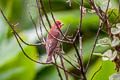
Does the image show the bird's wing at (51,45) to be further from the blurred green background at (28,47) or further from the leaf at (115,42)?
the leaf at (115,42)

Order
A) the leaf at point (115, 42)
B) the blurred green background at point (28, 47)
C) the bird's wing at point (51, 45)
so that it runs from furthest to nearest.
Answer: the blurred green background at point (28, 47) < the bird's wing at point (51, 45) < the leaf at point (115, 42)

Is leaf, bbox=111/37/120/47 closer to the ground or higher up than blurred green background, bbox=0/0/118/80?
higher up

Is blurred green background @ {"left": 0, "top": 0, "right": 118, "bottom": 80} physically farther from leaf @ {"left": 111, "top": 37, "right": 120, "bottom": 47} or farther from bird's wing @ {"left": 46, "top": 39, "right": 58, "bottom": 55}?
leaf @ {"left": 111, "top": 37, "right": 120, "bottom": 47}

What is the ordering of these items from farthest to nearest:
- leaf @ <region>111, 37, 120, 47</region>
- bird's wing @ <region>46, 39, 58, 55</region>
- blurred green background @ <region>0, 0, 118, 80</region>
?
blurred green background @ <region>0, 0, 118, 80</region> < bird's wing @ <region>46, 39, 58, 55</region> < leaf @ <region>111, 37, 120, 47</region>

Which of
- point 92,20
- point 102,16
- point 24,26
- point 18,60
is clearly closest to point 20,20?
point 24,26

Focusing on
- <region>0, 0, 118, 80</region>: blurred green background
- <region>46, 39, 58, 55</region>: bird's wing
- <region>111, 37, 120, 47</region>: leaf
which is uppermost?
<region>111, 37, 120, 47</region>: leaf

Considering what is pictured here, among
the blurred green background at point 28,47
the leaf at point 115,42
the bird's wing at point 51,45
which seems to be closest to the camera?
the leaf at point 115,42

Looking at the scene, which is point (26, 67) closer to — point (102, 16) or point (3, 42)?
point (3, 42)

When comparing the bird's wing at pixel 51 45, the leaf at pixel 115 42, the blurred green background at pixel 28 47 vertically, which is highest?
the leaf at pixel 115 42

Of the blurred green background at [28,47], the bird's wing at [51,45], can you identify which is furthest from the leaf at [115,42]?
the blurred green background at [28,47]

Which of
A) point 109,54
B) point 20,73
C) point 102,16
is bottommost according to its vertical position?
point 20,73

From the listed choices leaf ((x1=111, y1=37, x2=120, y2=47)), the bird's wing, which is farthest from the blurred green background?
leaf ((x1=111, y1=37, x2=120, y2=47))
